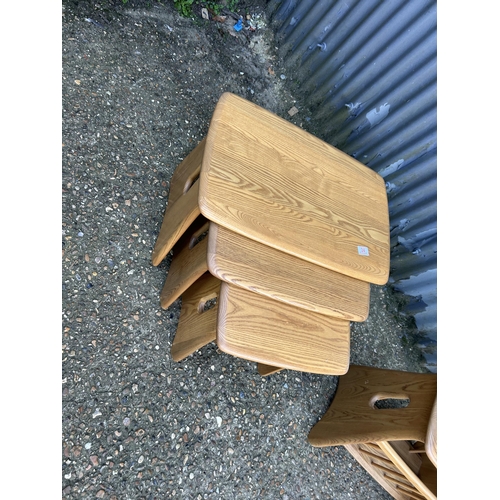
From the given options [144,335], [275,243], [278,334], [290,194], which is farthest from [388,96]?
[144,335]

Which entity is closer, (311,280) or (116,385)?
(311,280)

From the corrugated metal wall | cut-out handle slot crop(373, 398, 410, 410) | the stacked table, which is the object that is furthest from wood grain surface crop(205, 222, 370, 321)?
the corrugated metal wall

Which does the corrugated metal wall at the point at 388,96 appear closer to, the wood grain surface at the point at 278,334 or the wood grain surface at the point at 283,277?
the wood grain surface at the point at 283,277

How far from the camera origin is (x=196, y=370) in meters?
1.92

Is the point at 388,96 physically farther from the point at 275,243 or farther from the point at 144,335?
the point at 144,335

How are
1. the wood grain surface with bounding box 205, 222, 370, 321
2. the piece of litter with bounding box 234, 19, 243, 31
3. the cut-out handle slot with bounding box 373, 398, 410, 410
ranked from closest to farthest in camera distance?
the wood grain surface with bounding box 205, 222, 370, 321 → the cut-out handle slot with bounding box 373, 398, 410, 410 → the piece of litter with bounding box 234, 19, 243, 31

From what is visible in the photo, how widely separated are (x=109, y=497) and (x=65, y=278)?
865mm

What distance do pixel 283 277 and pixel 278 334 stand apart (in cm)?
21

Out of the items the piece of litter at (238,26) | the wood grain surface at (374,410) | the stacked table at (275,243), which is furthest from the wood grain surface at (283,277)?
the piece of litter at (238,26)

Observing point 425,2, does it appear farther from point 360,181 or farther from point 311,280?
point 311,280

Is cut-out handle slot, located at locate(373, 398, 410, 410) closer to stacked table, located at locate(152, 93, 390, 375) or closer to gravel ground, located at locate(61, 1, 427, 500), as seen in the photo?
gravel ground, located at locate(61, 1, 427, 500)

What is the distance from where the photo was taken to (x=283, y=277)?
1478 millimetres

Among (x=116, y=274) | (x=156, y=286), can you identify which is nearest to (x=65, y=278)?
(x=116, y=274)

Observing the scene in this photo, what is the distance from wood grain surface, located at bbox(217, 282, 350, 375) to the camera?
1421mm
